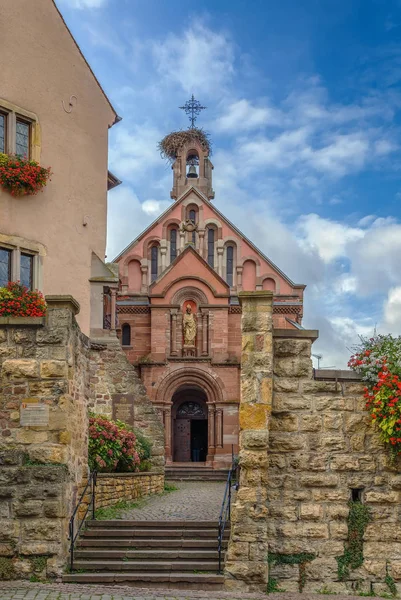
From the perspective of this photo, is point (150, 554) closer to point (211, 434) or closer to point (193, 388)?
point (211, 434)

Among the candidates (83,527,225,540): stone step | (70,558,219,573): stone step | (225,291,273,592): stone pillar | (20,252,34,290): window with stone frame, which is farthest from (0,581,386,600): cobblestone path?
(20,252,34,290): window with stone frame

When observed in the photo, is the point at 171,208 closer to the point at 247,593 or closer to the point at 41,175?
the point at 41,175

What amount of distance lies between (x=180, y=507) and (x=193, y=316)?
1981 cm

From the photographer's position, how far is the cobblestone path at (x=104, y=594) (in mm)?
9906

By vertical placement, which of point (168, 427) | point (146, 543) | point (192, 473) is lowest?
point (192, 473)

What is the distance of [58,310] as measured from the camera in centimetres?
1155

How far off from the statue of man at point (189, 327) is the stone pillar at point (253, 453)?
24.4 meters

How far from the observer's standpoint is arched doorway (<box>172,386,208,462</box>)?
35750mm

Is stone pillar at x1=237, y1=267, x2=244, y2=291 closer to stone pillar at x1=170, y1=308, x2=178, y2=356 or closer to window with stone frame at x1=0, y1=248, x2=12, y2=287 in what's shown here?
stone pillar at x1=170, y1=308, x2=178, y2=356

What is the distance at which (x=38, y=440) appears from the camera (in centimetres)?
1128

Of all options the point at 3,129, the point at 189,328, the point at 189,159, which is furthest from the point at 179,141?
the point at 3,129

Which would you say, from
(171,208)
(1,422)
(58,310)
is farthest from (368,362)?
(171,208)

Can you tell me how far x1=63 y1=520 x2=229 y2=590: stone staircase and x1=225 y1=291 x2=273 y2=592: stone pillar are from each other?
0.55 meters

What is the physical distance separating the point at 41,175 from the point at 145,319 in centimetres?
1893
